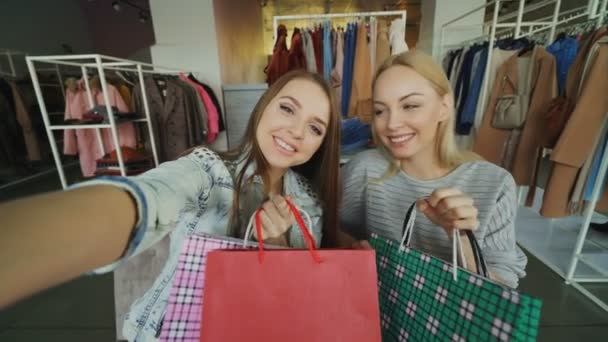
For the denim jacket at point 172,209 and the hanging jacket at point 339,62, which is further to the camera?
the hanging jacket at point 339,62

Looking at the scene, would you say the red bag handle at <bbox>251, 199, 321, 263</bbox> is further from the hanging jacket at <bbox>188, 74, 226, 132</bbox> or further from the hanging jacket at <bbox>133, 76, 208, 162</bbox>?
the hanging jacket at <bbox>188, 74, 226, 132</bbox>

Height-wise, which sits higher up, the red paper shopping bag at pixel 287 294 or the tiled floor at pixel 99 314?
the red paper shopping bag at pixel 287 294

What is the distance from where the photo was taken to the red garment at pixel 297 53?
3.10 m

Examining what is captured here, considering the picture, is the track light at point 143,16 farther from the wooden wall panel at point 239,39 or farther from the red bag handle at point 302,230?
the red bag handle at point 302,230

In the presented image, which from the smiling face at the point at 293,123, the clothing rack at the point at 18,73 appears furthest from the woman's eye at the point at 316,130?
the clothing rack at the point at 18,73

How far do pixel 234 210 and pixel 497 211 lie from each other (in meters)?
0.86

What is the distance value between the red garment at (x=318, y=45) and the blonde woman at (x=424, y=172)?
230cm

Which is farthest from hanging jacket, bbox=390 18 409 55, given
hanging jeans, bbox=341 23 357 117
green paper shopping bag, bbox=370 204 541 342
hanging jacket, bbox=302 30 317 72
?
green paper shopping bag, bbox=370 204 541 342

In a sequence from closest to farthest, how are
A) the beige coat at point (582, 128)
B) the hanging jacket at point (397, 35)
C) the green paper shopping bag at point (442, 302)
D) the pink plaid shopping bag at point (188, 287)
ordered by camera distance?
the green paper shopping bag at point (442, 302)
the pink plaid shopping bag at point (188, 287)
the beige coat at point (582, 128)
the hanging jacket at point (397, 35)

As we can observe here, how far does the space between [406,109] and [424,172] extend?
25cm

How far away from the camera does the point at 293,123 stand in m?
0.89

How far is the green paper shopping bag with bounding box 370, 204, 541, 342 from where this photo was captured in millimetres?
406

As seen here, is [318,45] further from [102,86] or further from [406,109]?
[406,109]

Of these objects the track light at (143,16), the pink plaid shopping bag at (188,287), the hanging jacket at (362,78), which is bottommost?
the pink plaid shopping bag at (188,287)
